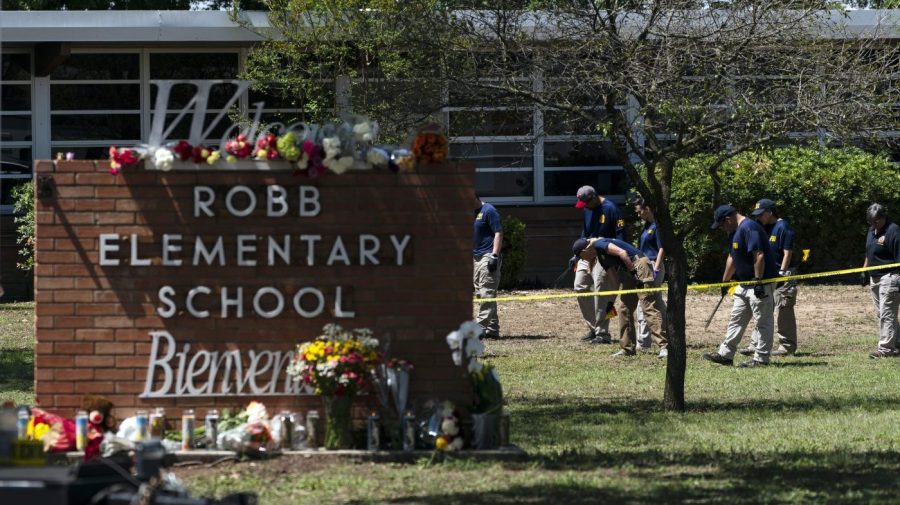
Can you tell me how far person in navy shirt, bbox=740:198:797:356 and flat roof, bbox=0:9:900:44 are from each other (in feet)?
20.0

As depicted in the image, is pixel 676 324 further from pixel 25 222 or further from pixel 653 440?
pixel 25 222

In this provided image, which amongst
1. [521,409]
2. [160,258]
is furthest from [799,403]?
[160,258]

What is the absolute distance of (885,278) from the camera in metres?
15.1

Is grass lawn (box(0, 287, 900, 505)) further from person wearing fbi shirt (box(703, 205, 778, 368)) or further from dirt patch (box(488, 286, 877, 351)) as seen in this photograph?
dirt patch (box(488, 286, 877, 351))

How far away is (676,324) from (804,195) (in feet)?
37.5

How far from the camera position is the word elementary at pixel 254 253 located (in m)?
8.40

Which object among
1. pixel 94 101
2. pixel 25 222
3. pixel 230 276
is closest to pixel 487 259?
pixel 230 276

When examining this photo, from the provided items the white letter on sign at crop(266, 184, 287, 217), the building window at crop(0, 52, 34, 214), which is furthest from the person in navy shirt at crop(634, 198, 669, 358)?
the building window at crop(0, 52, 34, 214)

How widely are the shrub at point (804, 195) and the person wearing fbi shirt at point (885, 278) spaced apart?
5929mm

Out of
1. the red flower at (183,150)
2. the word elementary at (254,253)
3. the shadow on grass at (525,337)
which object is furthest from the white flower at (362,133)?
the shadow on grass at (525,337)

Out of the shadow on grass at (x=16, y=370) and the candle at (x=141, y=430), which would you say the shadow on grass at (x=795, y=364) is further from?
the candle at (x=141, y=430)

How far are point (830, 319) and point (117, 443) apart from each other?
12.8 meters

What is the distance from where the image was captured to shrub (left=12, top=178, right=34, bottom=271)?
20825 mm

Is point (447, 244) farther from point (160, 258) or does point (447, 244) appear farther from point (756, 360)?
point (756, 360)
